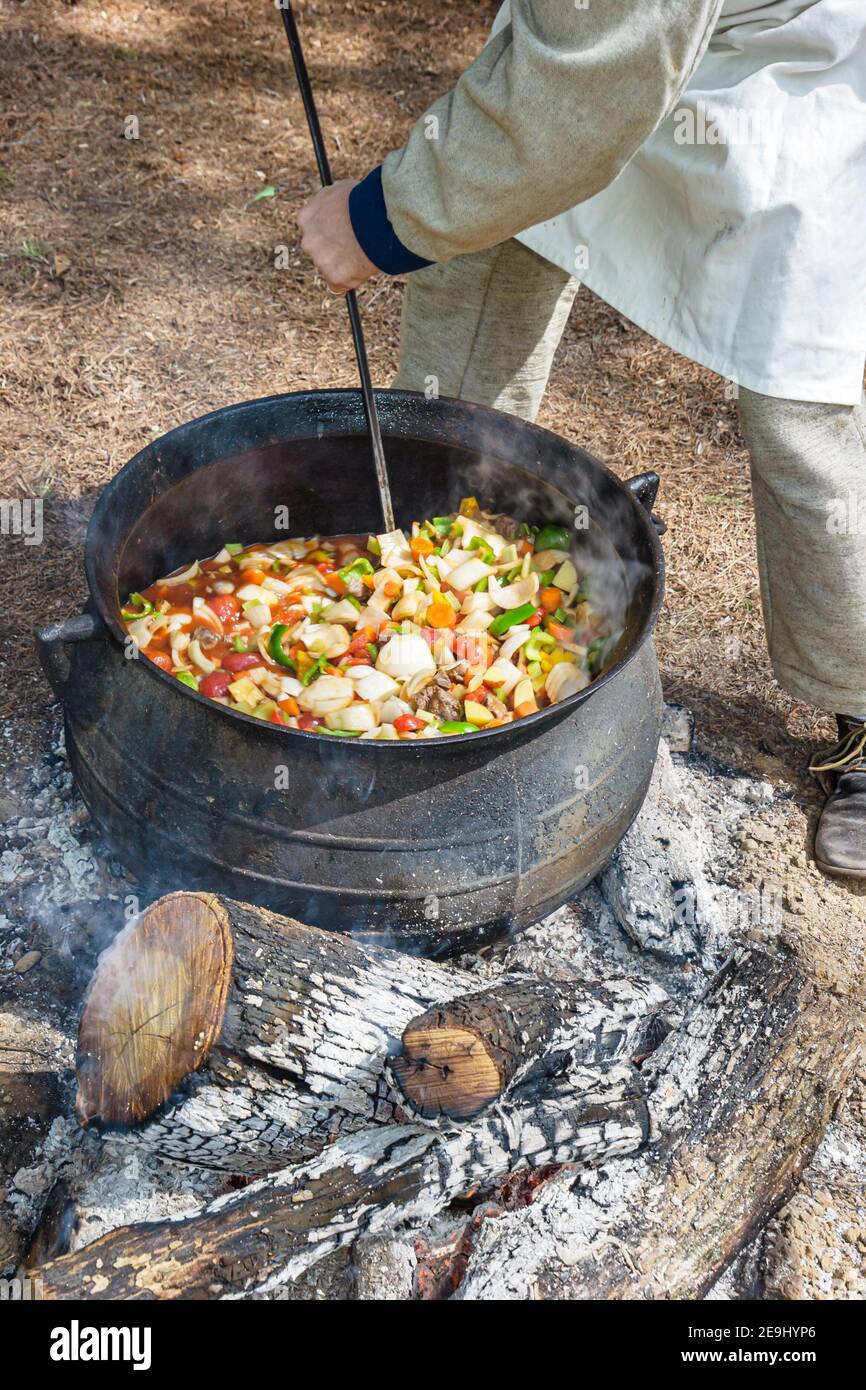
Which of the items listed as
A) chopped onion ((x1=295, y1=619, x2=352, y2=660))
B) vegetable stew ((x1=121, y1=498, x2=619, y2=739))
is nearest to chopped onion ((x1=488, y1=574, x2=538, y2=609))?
vegetable stew ((x1=121, y1=498, x2=619, y2=739))

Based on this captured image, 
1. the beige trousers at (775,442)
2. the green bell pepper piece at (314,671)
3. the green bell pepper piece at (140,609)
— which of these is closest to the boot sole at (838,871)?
the beige trousers at (775,442)

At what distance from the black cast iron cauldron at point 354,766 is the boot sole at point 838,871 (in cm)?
96

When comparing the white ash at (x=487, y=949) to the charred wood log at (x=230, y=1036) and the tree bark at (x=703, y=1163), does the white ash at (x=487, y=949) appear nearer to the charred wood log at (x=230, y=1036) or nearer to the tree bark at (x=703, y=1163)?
the tree bark at (x=703, y=1163)

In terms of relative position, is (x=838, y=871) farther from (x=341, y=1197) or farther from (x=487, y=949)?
(x=341, y=1197)

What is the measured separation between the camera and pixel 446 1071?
2.21m

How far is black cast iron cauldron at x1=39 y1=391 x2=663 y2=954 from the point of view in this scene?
249 centimetres

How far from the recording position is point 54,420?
4988mm

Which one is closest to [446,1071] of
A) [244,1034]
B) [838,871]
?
[244,1034]

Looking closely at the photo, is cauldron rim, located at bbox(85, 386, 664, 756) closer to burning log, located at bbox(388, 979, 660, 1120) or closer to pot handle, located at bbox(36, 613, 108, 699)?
pot handle, located at bbox(36, 613, 108, 699)

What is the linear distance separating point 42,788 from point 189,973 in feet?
4.78

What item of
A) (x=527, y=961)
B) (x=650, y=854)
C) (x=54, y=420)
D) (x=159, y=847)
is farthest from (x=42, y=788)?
(x=54, y=420)

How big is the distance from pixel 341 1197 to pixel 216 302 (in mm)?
4739

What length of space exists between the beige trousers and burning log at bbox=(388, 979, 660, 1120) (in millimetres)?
1489

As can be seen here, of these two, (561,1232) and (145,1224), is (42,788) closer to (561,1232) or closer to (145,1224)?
(145,1224)
